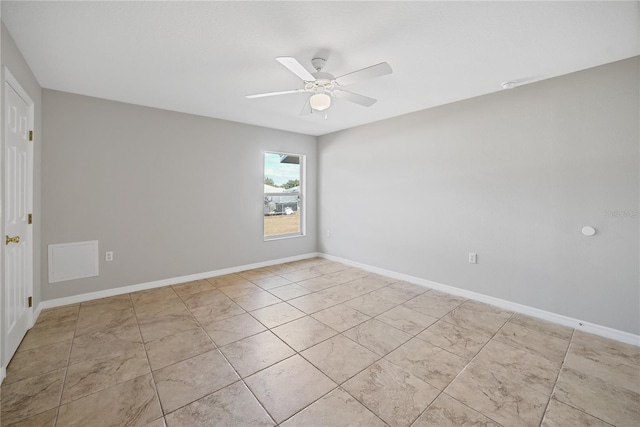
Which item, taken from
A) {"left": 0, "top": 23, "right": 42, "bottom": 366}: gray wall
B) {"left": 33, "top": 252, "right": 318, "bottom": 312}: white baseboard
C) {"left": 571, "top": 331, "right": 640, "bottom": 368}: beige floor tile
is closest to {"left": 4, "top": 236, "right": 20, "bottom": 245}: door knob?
{"left": 0, "top": 23, "right": 42, "bottom": 366}: gray wall

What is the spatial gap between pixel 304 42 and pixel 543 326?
339cm

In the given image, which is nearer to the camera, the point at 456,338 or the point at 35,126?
the point at 456,338

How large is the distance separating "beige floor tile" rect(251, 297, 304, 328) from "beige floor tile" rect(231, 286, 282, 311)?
0.10 m

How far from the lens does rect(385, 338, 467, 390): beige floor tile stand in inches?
75.3

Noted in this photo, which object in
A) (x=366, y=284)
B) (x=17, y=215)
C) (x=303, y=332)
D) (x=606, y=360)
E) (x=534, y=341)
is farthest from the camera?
(x=366, y=284)

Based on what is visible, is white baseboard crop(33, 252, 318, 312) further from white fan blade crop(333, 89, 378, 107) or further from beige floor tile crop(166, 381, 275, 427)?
white fan blade crop(333, 89, 378, 107)

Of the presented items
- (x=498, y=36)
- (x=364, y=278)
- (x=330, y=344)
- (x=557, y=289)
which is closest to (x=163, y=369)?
(x=330, y=344)

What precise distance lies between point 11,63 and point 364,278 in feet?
13.8

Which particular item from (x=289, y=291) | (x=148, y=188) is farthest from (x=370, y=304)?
(x=148, y=188)

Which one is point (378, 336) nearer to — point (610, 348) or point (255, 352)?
point (255, 352)

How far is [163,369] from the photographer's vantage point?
1978mm

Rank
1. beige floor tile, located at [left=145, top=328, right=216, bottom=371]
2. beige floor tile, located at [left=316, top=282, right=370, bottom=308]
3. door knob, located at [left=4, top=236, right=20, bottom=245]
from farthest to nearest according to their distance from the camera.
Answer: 1. beige floor tile, located at [left=316, top=282, right=370, bottom=308]
2. beige floor tile, located at [left=145, top=328, right=216, bottom=371]
3. door knob, located at [left=4, top=236, right=20, bottom=245]

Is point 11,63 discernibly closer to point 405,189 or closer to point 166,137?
point 166,137

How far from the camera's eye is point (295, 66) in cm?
188
